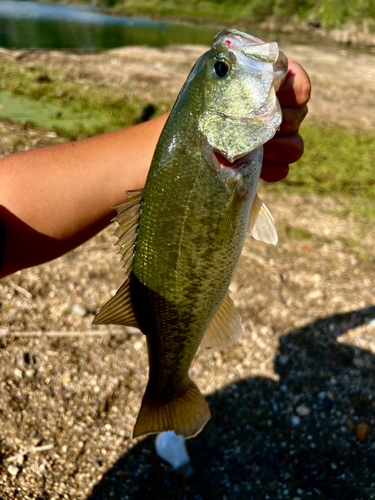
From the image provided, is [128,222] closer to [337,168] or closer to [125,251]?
[125,251]

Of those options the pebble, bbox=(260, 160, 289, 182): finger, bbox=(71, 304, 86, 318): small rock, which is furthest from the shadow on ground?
bbox=(260, 160, 289, 182): finger

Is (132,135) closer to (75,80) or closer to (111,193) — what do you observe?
(111,193)

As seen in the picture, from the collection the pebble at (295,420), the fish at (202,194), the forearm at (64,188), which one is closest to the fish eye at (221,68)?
the fish at (202,194)

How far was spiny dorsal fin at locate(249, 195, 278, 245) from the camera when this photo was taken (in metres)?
1.68

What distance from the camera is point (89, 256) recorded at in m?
4.04

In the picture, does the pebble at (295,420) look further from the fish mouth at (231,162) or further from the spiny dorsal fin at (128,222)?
the fish mouth at (231,162)

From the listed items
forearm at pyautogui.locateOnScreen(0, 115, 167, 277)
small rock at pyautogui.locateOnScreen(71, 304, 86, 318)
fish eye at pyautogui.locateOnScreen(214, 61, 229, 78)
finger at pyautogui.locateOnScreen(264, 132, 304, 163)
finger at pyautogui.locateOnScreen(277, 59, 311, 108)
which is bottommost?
small rock at pyautogui.locateOnScreen(71, 304, 86, 318)

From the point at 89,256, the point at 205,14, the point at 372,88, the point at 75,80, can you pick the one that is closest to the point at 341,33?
the point at 205,14

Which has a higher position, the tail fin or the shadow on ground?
the tail fin

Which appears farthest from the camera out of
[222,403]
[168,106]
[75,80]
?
[75,80]

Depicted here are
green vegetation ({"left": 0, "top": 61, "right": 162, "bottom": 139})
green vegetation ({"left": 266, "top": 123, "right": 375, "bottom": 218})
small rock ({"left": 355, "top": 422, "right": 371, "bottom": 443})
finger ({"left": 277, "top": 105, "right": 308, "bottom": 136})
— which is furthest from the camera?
green vegetation ({"left": 0, "top": 61, "right": 162, "bottom": 139})

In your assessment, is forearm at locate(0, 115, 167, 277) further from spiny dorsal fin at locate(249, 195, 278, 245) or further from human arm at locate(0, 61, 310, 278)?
spiny dorsal fin at locate(249, 195, 278, 245)

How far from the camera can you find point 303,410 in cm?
289

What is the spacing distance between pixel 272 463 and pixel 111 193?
2.00 metres
